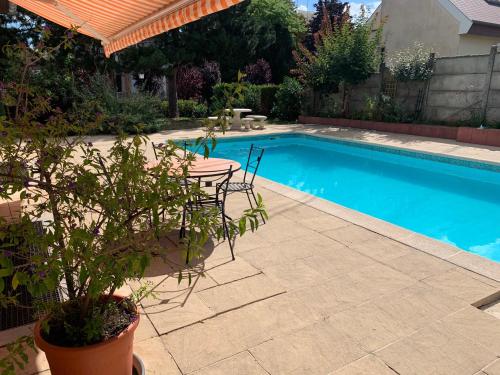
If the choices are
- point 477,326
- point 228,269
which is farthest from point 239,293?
point 477,326

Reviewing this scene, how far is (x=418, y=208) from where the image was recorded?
8164 mm

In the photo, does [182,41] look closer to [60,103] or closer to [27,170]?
[60,103]

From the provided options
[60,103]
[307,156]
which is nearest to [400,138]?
[307,156]

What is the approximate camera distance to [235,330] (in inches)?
119

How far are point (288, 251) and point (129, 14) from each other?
3.29m

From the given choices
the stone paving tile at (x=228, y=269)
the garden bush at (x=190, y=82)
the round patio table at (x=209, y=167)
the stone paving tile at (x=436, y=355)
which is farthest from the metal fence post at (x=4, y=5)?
the garden bush at (x=190, y=82)

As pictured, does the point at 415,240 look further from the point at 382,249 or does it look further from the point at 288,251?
the point at 288,251

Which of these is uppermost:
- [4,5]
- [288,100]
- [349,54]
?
[349,54]

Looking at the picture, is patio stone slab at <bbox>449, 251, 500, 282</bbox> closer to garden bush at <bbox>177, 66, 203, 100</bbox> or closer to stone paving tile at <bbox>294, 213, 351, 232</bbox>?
stone paving tile at <bbox>294, 213, 351, 232</bbox>

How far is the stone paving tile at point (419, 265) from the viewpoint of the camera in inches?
155

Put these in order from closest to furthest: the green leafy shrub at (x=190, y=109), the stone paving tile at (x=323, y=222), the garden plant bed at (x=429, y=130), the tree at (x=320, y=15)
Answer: the stone paving tile at (x=323, y=222)
the garden plant bed at (x=429, y=130)
the green leafy shrub at (x=190, y=109)
the tree at (x=320, y=15)

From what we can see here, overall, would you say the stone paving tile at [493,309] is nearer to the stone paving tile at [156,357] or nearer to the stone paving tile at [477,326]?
the stone paving tile at [477,326]

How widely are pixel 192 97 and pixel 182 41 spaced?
704cm

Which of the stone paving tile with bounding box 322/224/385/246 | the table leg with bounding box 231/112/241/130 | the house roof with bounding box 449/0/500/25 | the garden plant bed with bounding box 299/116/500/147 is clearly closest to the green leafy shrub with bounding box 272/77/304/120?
the garden plant bed with bounding box 299/116/500/147
